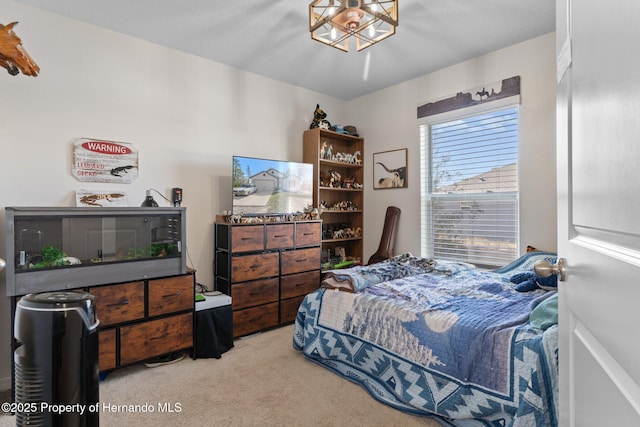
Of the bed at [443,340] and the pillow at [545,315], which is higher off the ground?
the pillow at [545,315]

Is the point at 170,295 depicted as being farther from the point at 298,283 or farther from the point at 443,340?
the point at 443,340

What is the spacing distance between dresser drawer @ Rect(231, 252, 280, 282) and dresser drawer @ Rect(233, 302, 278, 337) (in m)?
0.31

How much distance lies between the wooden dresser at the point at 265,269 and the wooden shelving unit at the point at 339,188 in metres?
0.51

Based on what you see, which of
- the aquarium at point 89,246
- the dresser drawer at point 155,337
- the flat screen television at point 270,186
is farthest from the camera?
the flat screen television at point 270,186

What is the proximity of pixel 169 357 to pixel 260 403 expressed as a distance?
104 cm

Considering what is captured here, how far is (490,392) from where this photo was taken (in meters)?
1.63

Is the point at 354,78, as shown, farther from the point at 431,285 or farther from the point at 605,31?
the point at 605,31

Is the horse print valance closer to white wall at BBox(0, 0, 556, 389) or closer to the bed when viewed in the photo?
white wall at BBox(0, 0, 556, 389)

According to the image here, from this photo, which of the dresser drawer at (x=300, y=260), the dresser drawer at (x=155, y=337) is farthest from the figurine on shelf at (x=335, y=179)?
the dresser drawer at (x=155, y=337)

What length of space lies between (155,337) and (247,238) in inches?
43.6

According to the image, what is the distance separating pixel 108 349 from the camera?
7.55 feet

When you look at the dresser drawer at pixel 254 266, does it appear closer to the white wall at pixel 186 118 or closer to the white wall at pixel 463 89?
the white wall at pixel 186 118

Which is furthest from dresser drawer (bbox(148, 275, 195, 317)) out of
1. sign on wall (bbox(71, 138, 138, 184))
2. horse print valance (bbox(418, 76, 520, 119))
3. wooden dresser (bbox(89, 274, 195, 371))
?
horse print valance (bbox(418, 76, 520, 119))

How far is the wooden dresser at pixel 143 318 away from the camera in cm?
230
